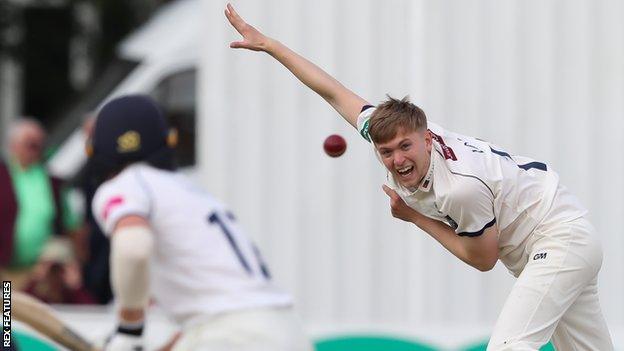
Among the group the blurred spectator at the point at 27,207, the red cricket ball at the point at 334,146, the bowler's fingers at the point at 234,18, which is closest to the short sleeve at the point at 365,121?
the red cricket ball at the point at 334,146

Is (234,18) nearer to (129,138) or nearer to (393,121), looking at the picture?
(129,138)

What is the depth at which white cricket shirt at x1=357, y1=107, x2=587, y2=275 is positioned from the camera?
5.15 meters

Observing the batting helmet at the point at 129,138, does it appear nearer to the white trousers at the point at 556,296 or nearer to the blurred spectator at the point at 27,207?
the white trousers at the point at 556,296

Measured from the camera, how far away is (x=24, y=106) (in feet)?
52.5

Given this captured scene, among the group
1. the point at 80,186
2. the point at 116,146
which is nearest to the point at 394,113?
the point at 116,146

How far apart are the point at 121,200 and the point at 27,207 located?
3970 mm

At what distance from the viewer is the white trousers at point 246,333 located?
218 inches

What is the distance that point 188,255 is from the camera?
5.63m

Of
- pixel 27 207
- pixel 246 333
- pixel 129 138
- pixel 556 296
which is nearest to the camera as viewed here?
pixel 556 296

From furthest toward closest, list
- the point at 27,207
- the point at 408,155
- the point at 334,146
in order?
1. the point at 27,207
2. the point at 334,146
3. the point at 408,155

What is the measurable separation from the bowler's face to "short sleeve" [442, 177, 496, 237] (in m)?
0.13

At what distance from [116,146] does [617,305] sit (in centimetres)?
373

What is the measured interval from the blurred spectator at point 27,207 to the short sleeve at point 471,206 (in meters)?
4.47

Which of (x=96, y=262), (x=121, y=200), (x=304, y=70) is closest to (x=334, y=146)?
(x=304, y=70)
